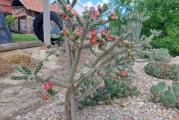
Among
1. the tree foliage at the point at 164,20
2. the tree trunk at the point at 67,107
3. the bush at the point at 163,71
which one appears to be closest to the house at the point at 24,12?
the tree foliage at the point at 164,20

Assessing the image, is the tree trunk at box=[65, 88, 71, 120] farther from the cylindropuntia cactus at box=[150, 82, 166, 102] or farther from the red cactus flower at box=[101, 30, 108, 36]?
the cylindropuntia cactus at box=[150, 82, 166, 102]

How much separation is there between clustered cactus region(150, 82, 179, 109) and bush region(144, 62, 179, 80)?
1.46 metres

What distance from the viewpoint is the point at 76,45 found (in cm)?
374

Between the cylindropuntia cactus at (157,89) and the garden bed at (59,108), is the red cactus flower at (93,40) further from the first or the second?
the cylindropuntia cactus at (157,89)

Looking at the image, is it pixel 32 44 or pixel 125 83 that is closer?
pixel 125 83

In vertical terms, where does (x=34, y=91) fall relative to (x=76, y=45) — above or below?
below

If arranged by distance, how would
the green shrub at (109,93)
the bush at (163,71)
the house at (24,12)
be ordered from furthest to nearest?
the house at (24,12) → the bush at (163,71) → the green shrub at (109,93)

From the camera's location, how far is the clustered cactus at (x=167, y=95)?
5.14 metres

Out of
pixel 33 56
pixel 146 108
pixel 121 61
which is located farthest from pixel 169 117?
pixel 33 56

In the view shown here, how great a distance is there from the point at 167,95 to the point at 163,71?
1816 mm

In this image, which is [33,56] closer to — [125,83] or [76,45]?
[125,83]

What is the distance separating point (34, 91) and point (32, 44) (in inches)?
121

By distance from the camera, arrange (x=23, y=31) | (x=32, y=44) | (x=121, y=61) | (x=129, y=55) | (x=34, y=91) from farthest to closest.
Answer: (x=23, y=31) < (x=32, y=44) < (x=34, y=91) < (x=121, y=61) < (x=129, y=55)

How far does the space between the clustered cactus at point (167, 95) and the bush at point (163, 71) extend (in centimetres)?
146
